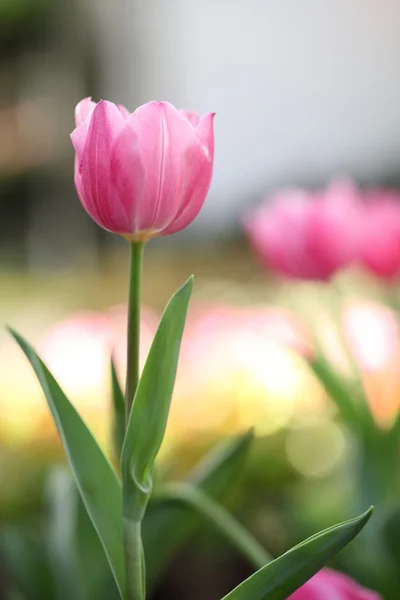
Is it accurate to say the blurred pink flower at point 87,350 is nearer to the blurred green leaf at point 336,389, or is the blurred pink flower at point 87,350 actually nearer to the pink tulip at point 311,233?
the pink tulip at point 311,233

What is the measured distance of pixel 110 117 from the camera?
22 cm

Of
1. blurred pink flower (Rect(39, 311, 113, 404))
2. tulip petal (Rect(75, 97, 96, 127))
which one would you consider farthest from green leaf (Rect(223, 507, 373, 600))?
blurred pink flower (Rect(39, 311, 113, 404))

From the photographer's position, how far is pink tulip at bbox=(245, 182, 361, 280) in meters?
0.52

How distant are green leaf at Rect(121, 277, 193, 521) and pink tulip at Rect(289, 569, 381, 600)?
6 cm

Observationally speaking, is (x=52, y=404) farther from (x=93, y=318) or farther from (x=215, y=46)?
(x=215, y=46)

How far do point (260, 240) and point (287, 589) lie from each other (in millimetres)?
370

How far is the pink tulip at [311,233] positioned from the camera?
0.52 meters

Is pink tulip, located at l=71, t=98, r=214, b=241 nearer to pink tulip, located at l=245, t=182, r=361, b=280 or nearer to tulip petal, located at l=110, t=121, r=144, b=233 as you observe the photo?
tulip petal, located at l=110, t=121, r=144, b=233

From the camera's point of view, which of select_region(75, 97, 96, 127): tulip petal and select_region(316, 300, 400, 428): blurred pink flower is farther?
select_region(316, 300, 400, 428): blurred pink flower

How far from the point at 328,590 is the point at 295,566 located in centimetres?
4

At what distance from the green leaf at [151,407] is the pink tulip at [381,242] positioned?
324 mm

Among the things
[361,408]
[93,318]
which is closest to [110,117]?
[361,408]

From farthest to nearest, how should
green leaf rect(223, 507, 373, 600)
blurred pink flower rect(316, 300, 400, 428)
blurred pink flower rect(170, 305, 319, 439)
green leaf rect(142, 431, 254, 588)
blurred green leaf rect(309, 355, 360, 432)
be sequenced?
1. blurred pink flower rect(170, 305, 319, 439)
2. blurred pink flower rect(316, 300, 400, 428)
3. blurred green leaf rect(309, 355, 360, 432)
4. green leaf rect(142, 431, 254, 588)
5. green leaf rect(223, 507, 373, 600)

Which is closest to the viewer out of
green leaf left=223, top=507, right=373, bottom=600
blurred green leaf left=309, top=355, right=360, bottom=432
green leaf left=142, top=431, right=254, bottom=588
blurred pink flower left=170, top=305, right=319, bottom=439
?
green leaf left=223, top=507, right=373, bottom=600
